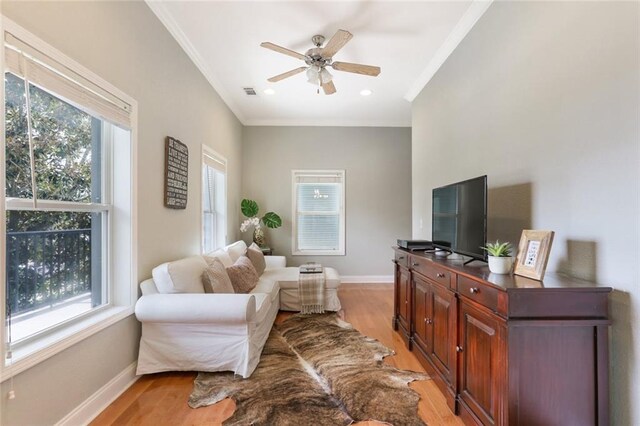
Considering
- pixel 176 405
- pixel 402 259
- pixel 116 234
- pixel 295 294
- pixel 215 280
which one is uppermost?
pixel 116 234

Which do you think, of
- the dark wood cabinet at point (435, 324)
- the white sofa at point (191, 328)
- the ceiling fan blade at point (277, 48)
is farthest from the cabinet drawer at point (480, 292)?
the ceiling fan blade at point (277, 48)

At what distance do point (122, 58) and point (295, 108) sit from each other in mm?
3005

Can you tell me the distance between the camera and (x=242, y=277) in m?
3.08

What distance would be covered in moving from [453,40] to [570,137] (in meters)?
1.76

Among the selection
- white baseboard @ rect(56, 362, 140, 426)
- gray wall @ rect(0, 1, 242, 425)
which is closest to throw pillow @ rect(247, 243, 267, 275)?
gray wall @ rect(0, 1, 242, 425)

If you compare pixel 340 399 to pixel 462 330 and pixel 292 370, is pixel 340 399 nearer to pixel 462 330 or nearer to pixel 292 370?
pixel 292 370

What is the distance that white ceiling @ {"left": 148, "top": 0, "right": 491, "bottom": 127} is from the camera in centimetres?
240

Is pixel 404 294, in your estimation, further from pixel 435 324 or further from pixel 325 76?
pixel 325 76

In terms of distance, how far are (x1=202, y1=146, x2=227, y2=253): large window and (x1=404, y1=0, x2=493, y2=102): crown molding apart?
2.85 m

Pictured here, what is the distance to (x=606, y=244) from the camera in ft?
4.38

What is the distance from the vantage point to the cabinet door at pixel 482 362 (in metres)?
1.37

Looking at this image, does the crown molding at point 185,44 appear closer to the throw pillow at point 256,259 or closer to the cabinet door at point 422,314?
the throw pillow at point 256,259

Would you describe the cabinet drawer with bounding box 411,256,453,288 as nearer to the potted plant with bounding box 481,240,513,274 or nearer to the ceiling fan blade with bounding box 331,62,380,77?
the potted plant with bounding box 481,240,513,274

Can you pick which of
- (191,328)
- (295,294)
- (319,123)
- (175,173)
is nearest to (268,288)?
(295,294)
